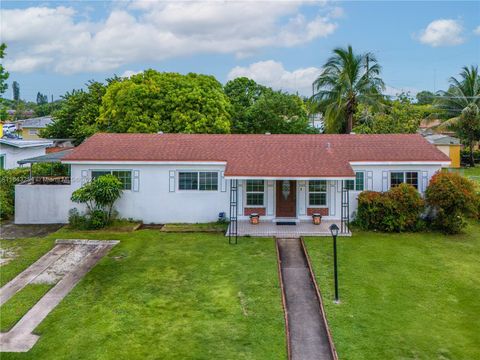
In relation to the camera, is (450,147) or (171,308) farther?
(450,147)

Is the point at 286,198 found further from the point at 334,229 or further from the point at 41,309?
the point at 41,309

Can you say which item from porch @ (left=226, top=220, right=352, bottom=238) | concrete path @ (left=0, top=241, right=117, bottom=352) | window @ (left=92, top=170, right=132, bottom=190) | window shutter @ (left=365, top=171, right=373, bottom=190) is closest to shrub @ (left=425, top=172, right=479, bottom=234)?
window shutter @ (left=365, top=171, right=373, bottom=190)

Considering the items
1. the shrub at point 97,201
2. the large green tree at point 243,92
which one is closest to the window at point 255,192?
the shrub at point 97,201

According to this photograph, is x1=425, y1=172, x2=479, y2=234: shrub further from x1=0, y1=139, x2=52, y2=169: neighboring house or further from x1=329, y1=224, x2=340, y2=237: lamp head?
x1=0, y1=139, x2=52, y2=169: neighboring house

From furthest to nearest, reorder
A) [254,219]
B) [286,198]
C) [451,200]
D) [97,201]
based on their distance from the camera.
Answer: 1. [286,198]
2. [254,219]
3. [97,201]
4. [451,200]

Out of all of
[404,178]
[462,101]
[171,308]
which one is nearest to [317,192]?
[404,178]

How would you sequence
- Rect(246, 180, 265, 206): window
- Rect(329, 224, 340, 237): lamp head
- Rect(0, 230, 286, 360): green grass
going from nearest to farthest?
Rect(0, 230, 286, 360): green grass, Rect(329, 224, 340, 237): lamp head, Rect(246, 180, 265, 206): window
